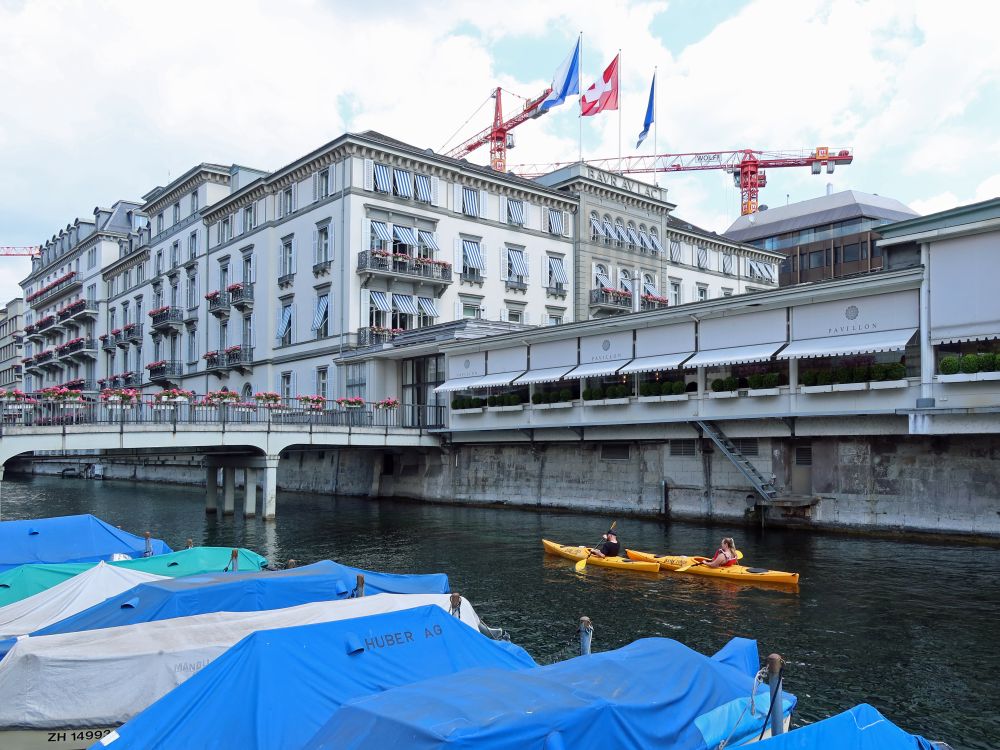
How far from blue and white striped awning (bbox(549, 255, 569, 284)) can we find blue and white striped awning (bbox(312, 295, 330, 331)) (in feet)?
58.0

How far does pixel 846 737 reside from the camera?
889 cm

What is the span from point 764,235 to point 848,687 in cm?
9661

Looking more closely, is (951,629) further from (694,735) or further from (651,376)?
(651,376)

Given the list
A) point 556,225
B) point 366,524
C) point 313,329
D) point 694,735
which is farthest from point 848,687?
point 556,225

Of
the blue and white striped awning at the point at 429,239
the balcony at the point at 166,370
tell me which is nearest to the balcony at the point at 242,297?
the balcony at the point at 166,370

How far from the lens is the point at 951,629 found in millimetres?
18688

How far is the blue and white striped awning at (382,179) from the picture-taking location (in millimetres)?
53969

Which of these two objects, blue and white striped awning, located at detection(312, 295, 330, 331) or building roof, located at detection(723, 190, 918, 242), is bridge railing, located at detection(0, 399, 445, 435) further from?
building roof, located at detection(723, 190, 918, 242)

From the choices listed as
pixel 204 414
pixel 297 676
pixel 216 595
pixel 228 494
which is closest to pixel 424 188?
pixel 204 414

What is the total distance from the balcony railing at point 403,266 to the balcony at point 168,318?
90.3 ft

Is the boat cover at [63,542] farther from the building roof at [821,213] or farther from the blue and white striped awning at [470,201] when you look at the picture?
the building roof at [821,213]

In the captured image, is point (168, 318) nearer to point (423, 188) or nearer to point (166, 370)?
point (166, 370)

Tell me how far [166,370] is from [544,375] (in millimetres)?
43504

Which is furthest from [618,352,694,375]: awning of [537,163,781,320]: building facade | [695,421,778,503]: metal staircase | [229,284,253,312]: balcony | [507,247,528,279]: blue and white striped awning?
[229,284,253,312]: balcony
